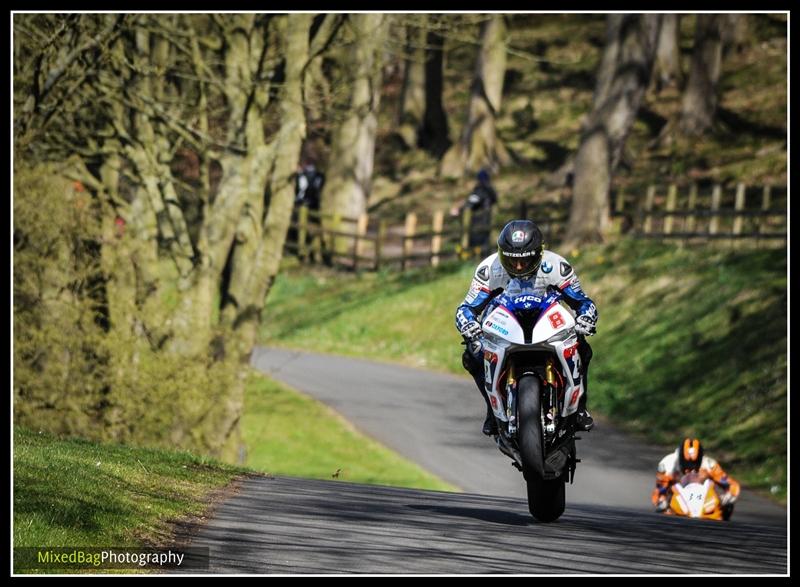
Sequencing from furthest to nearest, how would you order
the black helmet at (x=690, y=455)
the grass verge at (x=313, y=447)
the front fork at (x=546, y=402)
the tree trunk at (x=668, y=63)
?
the tree trunk at (x=668, y=63), the grass verge at (x=313, y=447), the black helmet at (x=690, y=455), the front fork at (x=546, y=402)

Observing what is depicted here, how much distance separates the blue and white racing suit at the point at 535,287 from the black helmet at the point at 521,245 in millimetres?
378

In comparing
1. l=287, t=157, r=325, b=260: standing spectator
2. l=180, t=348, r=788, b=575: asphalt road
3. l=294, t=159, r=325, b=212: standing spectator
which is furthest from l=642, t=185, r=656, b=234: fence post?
l=180, t=348, r=788, b=575: asphalt road

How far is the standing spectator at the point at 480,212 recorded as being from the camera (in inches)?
1406

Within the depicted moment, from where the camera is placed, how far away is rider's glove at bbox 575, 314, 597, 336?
36.8ft

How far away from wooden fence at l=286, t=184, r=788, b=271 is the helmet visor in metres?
23.4

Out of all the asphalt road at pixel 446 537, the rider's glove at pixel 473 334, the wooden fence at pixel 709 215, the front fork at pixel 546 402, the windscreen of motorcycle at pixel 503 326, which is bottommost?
the asphalt road at pixel 446 537

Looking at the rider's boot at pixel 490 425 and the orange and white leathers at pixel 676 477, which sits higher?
the rider's boot at pixel 490 425

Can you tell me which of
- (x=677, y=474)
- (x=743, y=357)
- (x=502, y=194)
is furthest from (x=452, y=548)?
(x=502, y=194)

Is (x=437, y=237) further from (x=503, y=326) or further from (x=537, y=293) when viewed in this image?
(x=503, y=326)

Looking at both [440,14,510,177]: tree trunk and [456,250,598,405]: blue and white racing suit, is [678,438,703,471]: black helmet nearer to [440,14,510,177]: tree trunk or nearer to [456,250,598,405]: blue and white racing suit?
[456,250,598,405]: blue and white racing suit

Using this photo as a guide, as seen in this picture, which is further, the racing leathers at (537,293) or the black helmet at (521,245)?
the racing leathers at (537,293)

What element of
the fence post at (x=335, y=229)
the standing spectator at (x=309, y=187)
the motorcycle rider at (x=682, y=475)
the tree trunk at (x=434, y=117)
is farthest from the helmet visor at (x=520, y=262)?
the tree trunk at (x=434, y=117)

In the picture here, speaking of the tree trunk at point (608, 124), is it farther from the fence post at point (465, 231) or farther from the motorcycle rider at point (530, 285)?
the motorcycle rider at point (530, 285)

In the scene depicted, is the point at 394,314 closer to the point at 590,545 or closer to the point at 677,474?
the point at 677,474
